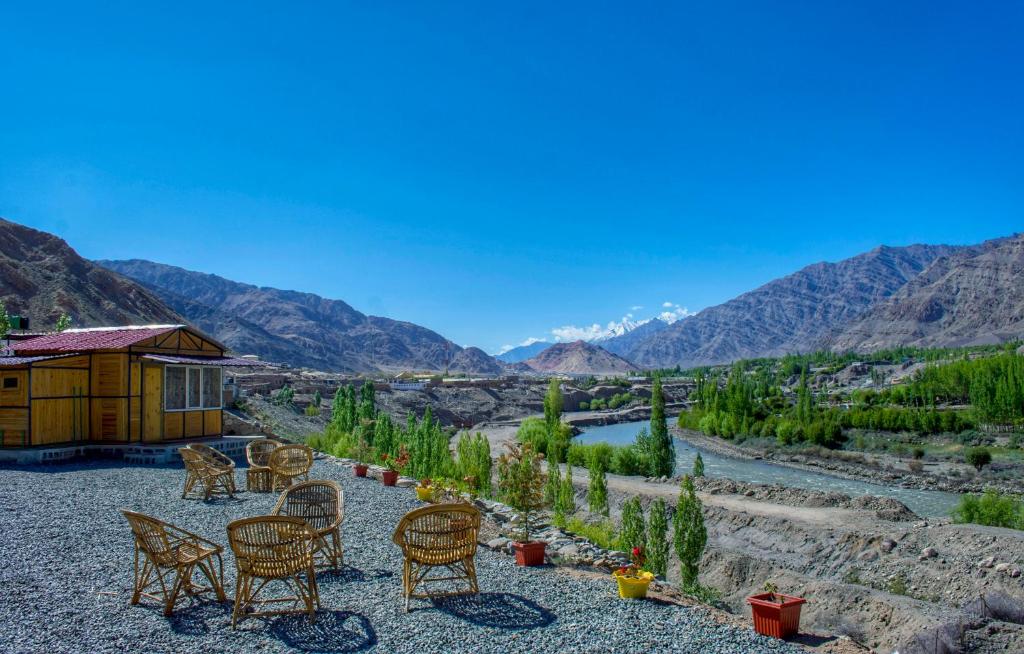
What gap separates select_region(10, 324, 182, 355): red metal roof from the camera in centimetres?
1389

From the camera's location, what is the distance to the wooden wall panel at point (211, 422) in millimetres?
15570

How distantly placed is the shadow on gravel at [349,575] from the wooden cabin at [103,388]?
941cm

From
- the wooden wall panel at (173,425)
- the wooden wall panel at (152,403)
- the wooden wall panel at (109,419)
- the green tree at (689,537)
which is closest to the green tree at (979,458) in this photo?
the green tree at (689,537)

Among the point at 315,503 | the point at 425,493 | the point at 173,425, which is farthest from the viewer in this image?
the point at 173,425

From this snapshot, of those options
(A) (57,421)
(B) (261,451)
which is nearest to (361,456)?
(B) (261,451)

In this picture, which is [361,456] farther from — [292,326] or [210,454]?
[292,326]

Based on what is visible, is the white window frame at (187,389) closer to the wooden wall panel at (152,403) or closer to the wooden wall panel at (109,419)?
the wooden wall panel at (152,403)

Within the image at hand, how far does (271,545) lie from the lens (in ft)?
16.5

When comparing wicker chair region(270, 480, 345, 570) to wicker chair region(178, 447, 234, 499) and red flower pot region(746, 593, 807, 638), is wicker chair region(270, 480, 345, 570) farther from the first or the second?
red flower pot region(746, 593, 807, 638)

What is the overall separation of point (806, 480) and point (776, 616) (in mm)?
33256

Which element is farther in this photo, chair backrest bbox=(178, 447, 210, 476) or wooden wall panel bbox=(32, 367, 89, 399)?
wooden wall panel bbox=(32, 367, 89, 399)

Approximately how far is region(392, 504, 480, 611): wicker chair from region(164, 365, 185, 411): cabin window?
11180mm

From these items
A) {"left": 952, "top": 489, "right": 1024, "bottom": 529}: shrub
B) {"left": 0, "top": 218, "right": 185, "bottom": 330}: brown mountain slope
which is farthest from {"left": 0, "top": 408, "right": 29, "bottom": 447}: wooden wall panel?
{"left": 0, "top": 218, "right": 185, "bottom": 330}: brown mountain slope

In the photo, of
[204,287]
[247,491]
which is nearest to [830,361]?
[247,491]
